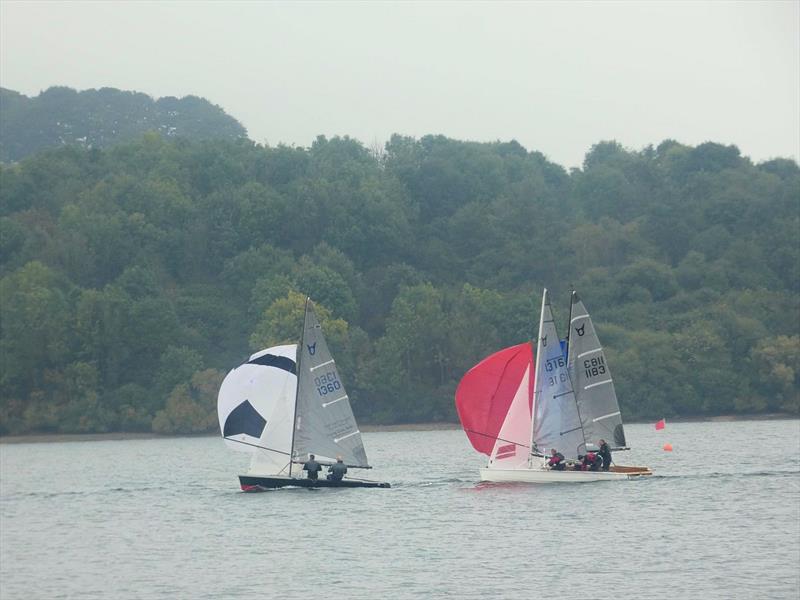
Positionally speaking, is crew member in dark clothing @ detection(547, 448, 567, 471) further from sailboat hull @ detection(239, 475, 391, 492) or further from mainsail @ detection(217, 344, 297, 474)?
mainsail @ detection(217, 344, 297, 474)

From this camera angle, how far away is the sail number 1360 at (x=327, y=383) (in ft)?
169

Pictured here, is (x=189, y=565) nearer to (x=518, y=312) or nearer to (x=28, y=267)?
(x=518, y=312)

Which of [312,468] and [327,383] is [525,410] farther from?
[312,468]

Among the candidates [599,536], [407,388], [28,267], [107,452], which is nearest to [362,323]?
[407,388]

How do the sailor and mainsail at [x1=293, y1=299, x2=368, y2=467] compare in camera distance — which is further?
mainsail at [x1=293, y1=299, x2=368, y2=467]

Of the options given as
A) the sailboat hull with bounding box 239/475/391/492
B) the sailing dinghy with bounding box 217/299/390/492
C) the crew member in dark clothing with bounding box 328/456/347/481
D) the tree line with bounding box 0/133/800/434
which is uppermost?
the tree line with bounding box 0/133/800/434

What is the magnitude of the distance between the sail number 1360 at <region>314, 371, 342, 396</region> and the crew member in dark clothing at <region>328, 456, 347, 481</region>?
8.00ft

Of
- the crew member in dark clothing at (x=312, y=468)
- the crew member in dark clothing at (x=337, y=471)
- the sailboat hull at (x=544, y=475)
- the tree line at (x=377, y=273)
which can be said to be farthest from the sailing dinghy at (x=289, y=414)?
the tree line at (x=377, y=273)

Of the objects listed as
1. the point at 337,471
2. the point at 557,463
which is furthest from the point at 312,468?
the point at 557,463

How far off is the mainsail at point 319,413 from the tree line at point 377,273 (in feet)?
180

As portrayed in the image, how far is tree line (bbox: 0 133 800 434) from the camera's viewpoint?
10719 centimetres

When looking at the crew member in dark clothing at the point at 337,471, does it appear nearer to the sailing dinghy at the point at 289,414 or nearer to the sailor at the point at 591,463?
the sailing dinghy at the point at 289,414

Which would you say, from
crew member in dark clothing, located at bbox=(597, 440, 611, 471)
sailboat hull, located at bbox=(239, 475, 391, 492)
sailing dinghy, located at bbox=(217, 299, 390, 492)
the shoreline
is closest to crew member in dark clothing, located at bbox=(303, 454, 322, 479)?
sailboat hull, located at bbox=(239, 475, 391, 492)

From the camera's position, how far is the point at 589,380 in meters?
52.5
